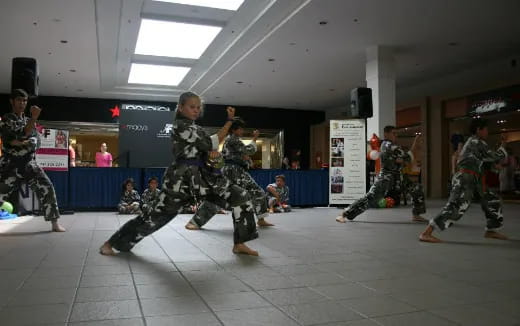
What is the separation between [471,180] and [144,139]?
29.9 feet

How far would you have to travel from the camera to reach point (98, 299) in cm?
250

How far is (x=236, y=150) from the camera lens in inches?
240

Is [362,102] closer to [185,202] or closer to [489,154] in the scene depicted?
[489,154]

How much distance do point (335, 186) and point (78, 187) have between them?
19.8 ft

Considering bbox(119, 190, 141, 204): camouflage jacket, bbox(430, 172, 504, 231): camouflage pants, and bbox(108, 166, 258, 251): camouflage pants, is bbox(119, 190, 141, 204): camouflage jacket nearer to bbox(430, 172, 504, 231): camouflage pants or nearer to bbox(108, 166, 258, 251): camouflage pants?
bbox(108, 166, 258, 251): camouflage pants

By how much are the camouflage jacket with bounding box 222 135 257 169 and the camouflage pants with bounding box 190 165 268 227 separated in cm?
10

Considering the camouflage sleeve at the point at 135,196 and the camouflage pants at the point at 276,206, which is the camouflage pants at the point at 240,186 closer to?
the camouflage pants at the point at 276,206

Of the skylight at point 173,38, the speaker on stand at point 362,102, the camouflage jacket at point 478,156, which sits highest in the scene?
the skylight at point 173,38

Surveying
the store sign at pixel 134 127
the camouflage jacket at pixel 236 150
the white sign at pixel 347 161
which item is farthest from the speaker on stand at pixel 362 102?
the store sign at pixel 134 127

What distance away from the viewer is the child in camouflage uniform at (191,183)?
361 cm

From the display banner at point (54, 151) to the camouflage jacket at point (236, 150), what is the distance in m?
4.49

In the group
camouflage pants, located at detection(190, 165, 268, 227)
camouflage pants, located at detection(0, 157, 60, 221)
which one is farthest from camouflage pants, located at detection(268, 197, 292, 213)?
camouflage pants, located at detection(0, 157, 60, 221)

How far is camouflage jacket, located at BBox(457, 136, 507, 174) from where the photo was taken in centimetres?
454

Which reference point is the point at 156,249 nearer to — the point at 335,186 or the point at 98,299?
the point at 98,299
